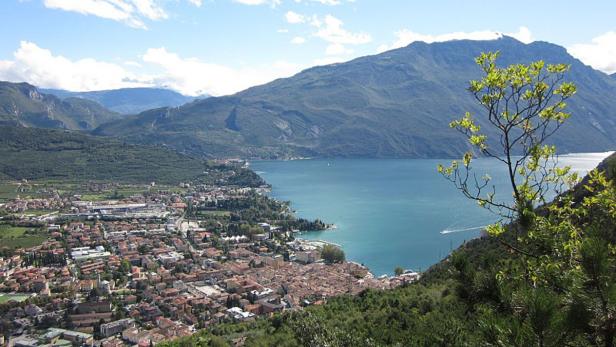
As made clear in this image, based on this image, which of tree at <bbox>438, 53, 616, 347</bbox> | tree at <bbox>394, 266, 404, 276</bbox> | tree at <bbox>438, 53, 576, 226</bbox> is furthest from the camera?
tree at <bbox>394, 266, 404, 276</bbox>

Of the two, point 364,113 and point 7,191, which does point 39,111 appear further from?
point 7,191

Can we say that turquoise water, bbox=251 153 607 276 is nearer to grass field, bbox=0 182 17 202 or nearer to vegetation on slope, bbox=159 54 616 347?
vegetation on slope, bbox=159 54 616 347

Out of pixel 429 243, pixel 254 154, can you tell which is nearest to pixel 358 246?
pixel 429 243

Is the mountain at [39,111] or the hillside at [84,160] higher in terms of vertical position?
the mountain at [39,111]

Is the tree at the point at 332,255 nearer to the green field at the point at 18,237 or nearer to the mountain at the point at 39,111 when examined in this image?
the green field at the point at 18,237

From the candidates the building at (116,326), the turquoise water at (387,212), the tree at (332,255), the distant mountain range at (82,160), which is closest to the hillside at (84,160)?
the distant mountain range at (82,160)

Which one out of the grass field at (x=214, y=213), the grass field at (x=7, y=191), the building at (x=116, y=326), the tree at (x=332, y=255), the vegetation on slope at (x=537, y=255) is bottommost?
the grass field at (x=214, y=213)

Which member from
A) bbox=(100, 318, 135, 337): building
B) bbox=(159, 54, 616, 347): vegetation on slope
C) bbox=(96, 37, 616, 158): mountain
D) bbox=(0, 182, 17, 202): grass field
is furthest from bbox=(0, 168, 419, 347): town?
bbox=(96, 37, 616, 158): mountain
